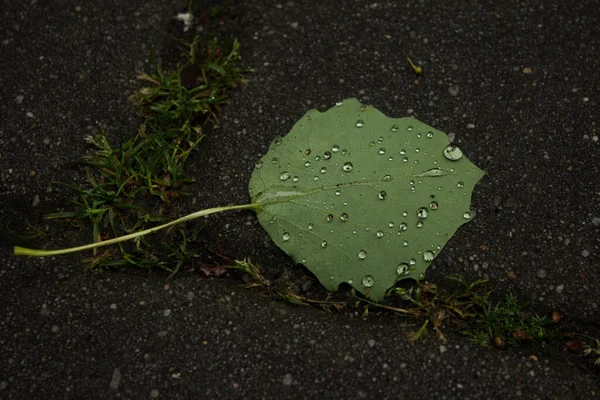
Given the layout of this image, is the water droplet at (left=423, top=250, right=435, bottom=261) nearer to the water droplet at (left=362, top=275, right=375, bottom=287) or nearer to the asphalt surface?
the asphalt surface

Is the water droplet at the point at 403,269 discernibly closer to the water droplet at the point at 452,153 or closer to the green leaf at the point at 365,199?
the green leaf at the point at 365,199

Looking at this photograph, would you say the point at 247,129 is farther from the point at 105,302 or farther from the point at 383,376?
the point at 383,376

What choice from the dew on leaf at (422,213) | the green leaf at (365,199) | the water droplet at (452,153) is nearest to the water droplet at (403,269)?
the green leaf at (365,199)

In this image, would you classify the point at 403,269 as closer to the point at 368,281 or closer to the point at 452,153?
the point at 368,281

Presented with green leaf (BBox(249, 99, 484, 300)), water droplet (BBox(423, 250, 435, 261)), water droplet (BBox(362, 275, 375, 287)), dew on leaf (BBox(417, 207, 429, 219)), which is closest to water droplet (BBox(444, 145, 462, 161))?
green leaf (BBox(249, 99, 484, 300))

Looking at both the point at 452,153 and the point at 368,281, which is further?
the point at 452,153

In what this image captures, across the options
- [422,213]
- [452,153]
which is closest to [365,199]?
[422,213]
